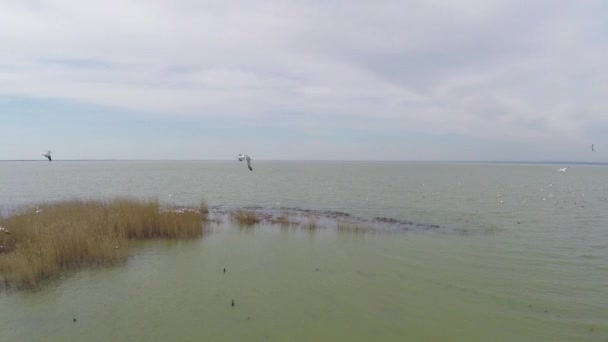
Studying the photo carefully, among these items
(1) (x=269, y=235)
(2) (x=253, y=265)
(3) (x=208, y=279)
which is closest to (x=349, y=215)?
(1) (x=269, y=235)

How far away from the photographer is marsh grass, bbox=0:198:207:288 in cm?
868

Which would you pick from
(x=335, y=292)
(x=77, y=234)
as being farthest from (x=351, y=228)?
(x=77, y=234)

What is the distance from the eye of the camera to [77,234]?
10.4m

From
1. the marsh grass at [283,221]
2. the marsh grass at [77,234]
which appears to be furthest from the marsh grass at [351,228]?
the marsh grass at [77,234]

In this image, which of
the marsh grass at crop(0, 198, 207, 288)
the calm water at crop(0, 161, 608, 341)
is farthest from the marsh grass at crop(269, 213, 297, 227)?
the marsh grass at crop(0, 198, 207, 288)

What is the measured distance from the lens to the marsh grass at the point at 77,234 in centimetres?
868

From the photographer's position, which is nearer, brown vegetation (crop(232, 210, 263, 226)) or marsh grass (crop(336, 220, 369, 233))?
marsh grass (crop(336, 220, 369, 233))

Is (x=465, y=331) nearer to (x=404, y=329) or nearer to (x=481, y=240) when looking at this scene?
(x=404, y=329)

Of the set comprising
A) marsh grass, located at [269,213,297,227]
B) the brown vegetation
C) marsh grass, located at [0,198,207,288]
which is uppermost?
marsh grass, located at [0,198,207,288]

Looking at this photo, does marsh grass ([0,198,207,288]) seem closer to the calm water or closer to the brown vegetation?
the calm water

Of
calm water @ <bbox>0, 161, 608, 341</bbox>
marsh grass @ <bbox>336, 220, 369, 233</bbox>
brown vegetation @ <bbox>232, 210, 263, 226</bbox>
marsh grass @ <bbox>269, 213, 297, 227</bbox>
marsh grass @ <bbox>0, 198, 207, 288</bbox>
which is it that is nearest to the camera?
calm water @ <bbox>0, 161, 608, 341</bbox>

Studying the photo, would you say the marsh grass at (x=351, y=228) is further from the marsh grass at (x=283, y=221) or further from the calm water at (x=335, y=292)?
the marsh grass at (x=283, y=221)

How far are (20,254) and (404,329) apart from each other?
842 centimetres

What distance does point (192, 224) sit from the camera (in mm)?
14750
